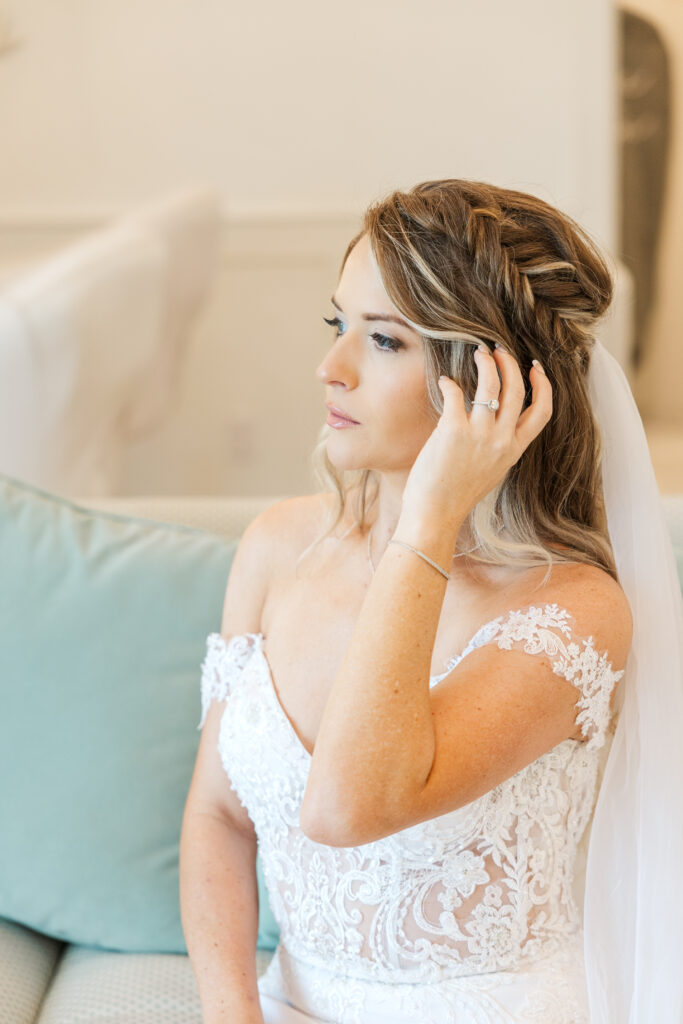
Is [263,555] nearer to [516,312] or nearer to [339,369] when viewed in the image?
[339,369]

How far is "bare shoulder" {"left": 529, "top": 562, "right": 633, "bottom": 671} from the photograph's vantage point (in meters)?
1.12

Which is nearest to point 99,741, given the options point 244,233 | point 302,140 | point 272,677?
point 272,677

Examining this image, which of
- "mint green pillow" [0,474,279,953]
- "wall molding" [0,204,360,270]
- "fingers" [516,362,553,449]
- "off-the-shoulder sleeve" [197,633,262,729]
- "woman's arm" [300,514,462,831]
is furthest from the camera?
"wall molding" [0,204,360,270]

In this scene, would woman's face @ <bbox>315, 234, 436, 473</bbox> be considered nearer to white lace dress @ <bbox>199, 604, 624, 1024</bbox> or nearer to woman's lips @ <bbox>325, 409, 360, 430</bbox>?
woman's lips @ <bbox>325, 409, 360, 430</bbox>

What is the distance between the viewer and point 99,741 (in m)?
1.43

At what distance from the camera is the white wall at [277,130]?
3996 mm

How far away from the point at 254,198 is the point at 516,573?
325cm

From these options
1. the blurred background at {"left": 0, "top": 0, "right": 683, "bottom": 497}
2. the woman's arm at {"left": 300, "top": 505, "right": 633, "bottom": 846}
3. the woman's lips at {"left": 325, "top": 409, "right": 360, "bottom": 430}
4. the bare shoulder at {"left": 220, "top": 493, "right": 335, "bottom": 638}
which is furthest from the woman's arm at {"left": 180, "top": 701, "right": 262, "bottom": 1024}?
the blurred background at {"left": 0, "top": 0, "right": 683, "bottom": 497}

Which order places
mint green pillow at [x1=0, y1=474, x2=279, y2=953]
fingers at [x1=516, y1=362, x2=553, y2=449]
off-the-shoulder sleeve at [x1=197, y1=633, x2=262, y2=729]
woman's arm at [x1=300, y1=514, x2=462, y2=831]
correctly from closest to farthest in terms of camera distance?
woman's arm at [x1=300, y1=514, x2=462, y2=831]
fingers at [x1=516, y1=362, x2=553, y2=449]
off-the-shoulder sleeve at [x1=197, y1=633, x2=262, y2=729]
mint green pillow at [x1=0, y1=474, x2=279, y2=953]

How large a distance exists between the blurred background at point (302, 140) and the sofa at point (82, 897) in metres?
2.35

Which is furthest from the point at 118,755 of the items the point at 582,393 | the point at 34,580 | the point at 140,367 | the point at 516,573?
the point at 140,367

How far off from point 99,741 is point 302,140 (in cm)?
319

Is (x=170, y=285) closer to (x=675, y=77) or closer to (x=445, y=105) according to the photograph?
(x=445, y=105)

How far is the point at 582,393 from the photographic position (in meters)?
1.19
